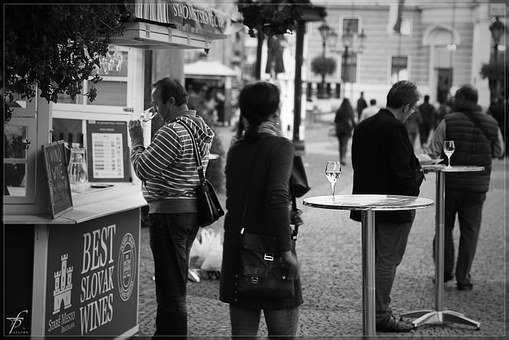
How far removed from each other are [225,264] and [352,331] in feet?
9.50

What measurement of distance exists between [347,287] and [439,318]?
5.47ft

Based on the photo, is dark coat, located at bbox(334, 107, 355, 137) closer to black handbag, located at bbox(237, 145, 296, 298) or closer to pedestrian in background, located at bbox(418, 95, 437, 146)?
pedestrian in background, located at bbox(418, 95, 437, 146)

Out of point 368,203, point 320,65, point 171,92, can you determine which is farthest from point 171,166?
point 320,65

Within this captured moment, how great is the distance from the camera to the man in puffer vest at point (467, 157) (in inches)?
351

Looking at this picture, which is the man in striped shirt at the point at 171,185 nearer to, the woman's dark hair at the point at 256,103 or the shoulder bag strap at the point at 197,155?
the shoulder bag strap at the point at 197,155

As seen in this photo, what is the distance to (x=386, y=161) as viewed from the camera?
23.4 ft

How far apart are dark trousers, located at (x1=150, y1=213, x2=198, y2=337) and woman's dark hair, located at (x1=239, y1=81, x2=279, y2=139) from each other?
1569 millimetres

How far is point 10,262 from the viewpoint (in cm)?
573

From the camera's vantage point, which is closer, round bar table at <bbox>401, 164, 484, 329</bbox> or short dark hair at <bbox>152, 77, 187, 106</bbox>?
short dark hair at <bbox>152, 77, 187, 106</bbox>

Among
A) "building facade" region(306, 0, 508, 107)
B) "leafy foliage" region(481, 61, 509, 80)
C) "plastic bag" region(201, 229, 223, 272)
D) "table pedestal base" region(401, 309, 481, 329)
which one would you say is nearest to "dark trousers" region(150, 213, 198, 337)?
"table pedestal base" region(401, 309, 481, 329)

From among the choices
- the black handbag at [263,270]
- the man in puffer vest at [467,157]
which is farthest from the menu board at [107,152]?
the black handbag at [263,270]

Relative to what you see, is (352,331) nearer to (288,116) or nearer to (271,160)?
(271,160)

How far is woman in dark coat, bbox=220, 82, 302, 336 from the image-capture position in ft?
15.3

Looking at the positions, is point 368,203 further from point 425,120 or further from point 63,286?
point 425,120
